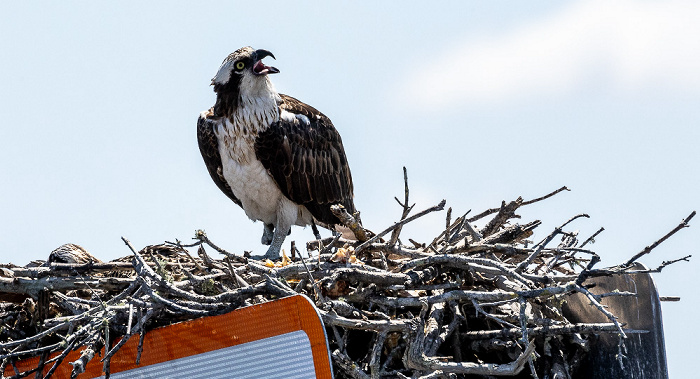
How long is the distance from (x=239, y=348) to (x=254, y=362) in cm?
11

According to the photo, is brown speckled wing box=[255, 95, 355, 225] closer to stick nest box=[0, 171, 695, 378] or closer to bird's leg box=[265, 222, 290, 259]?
bird's leg box=[265, 222, 290, 259]

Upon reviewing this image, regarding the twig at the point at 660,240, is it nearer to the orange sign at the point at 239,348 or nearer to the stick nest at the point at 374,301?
the stick nest at the point at 374,301

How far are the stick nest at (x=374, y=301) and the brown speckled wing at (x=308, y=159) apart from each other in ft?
5.89

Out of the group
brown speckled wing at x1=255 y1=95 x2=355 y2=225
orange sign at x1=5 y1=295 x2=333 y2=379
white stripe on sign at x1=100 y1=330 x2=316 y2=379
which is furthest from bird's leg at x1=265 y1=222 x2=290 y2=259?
white stripe on sign at x1=100 y1=330 x2=316 y2=379

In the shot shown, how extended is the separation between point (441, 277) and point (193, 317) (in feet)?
4.70

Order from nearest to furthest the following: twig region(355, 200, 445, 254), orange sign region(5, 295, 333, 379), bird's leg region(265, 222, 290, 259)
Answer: orange sign region(5, 295, 333, 379) → twig region(355, 200, 445, 254) → bird's leg region(265, 222, 290, 259)

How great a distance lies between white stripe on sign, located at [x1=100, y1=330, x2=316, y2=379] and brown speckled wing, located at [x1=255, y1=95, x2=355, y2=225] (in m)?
3.22

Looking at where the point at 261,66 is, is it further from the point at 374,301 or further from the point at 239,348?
the point at 239,348

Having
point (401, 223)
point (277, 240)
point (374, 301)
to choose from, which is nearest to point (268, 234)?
point (277, 240)

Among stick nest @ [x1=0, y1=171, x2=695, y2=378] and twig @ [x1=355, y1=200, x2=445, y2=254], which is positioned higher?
twig @ [x1=355, y1=200, x2=445, y2=254]

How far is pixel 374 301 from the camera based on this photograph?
5.16 meters

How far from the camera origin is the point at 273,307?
14.6ft

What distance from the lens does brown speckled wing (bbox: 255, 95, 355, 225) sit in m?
7.78

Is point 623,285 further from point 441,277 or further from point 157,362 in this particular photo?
point 157,362
